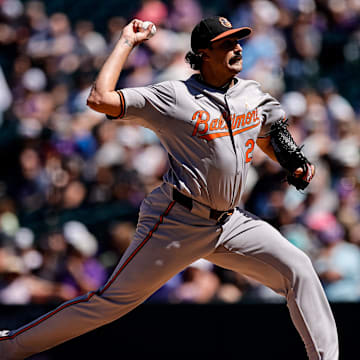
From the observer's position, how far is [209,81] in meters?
3.03

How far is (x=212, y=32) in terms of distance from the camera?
2.95 metres

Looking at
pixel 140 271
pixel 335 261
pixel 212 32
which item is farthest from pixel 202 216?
pixel 335 261

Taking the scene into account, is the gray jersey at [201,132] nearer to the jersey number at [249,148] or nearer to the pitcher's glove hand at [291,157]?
the jersey number at [249,148]

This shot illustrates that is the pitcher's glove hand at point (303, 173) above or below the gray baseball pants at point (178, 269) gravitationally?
above

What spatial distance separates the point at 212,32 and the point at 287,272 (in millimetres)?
1176

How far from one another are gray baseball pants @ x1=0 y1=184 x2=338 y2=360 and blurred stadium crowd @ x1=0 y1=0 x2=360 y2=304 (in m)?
1.89

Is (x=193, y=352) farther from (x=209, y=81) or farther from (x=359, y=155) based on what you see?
(x=359, y=155)

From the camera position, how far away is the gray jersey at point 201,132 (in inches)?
113

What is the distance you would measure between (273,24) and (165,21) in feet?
3.51

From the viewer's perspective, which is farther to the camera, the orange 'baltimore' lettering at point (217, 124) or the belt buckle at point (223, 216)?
the belt buckle at point (223, 216)

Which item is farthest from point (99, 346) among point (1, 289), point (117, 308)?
point (1, 289)

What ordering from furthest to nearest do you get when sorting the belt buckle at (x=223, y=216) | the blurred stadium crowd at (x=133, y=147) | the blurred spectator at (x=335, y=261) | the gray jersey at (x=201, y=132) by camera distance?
1. the blurred stadium crowd at (x=133, y=147)
2. the blurred spectator at (x=335, y=261)
3. the belt buckle at (x=223, y=216)
4. the gray jersey at (x=201, y=132)

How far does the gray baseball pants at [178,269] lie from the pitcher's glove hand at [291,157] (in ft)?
1.02

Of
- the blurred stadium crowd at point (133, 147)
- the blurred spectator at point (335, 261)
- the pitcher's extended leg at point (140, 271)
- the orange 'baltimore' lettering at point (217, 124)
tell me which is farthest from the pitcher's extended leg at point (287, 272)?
the blurred spectator at point (335, 261)
